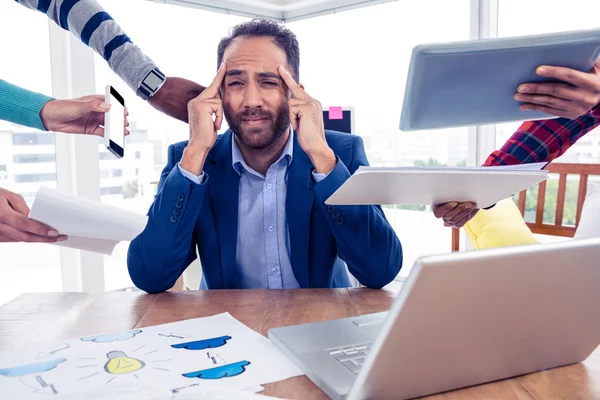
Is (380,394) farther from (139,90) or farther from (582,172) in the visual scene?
(582,172)

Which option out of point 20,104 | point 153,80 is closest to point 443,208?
point 153,80

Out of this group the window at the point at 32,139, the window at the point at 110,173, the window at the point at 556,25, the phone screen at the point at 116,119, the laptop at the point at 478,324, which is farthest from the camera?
the window at the point at 110,173

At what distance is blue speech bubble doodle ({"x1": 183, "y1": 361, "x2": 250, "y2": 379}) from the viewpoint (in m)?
0.64

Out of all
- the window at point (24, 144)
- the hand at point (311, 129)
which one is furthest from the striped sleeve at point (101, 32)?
the window at point (24, 144)

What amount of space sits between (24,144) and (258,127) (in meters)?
2.11

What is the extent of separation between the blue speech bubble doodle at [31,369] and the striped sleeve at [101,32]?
0.99 m

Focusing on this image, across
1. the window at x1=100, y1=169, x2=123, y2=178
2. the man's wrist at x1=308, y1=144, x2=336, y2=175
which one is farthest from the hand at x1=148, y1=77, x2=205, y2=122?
the window at x1=100, y1=169, x2=123, y2=178

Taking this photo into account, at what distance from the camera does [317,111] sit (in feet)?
4.15

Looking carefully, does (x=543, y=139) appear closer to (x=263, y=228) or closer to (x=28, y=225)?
(x=263, y=228)

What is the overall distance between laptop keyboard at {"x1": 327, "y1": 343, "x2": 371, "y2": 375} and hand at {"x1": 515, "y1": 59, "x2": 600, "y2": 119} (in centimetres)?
51

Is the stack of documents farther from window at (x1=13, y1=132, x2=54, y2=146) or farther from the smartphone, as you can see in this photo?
window at (x1=13, y1=132, x2=54, y2=146)

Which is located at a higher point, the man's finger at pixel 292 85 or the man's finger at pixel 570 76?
the man's finger at pixel 292 85

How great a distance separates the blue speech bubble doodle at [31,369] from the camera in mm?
663

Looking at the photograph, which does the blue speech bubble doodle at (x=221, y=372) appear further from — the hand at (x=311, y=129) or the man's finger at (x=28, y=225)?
the hand at (x=311, y=129)
